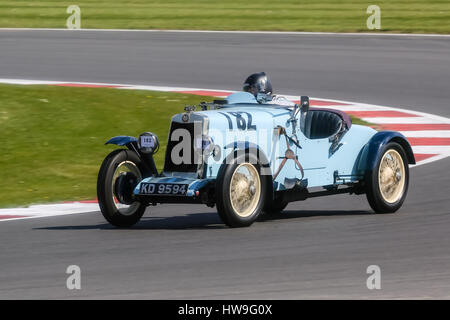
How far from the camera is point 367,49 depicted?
81.3 ft

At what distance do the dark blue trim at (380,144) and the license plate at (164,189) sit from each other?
1904 mm

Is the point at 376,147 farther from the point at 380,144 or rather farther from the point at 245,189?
the point at 245,189

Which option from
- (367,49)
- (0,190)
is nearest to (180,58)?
(367,49)

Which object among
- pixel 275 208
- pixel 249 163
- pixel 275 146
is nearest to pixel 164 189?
pixel 249 163

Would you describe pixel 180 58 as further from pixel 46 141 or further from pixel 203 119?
pixel 203 119

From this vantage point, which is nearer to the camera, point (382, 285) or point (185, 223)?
point (382, 285)

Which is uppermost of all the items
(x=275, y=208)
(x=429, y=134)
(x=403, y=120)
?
(x=403, y=120)

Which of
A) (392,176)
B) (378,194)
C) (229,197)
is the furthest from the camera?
(392,176)

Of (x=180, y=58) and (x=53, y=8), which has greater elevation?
(x=53, y=8)

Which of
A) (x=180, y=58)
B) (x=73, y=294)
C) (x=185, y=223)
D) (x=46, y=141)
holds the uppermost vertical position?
(x=180, y=58)

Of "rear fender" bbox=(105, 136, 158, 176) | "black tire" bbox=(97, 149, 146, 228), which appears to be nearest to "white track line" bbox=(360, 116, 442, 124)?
"rear fender" bbox=(105, 136, 158, 176)

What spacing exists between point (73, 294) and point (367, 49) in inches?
726

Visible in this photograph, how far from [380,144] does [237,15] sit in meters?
21.8

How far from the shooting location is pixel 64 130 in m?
15.6
